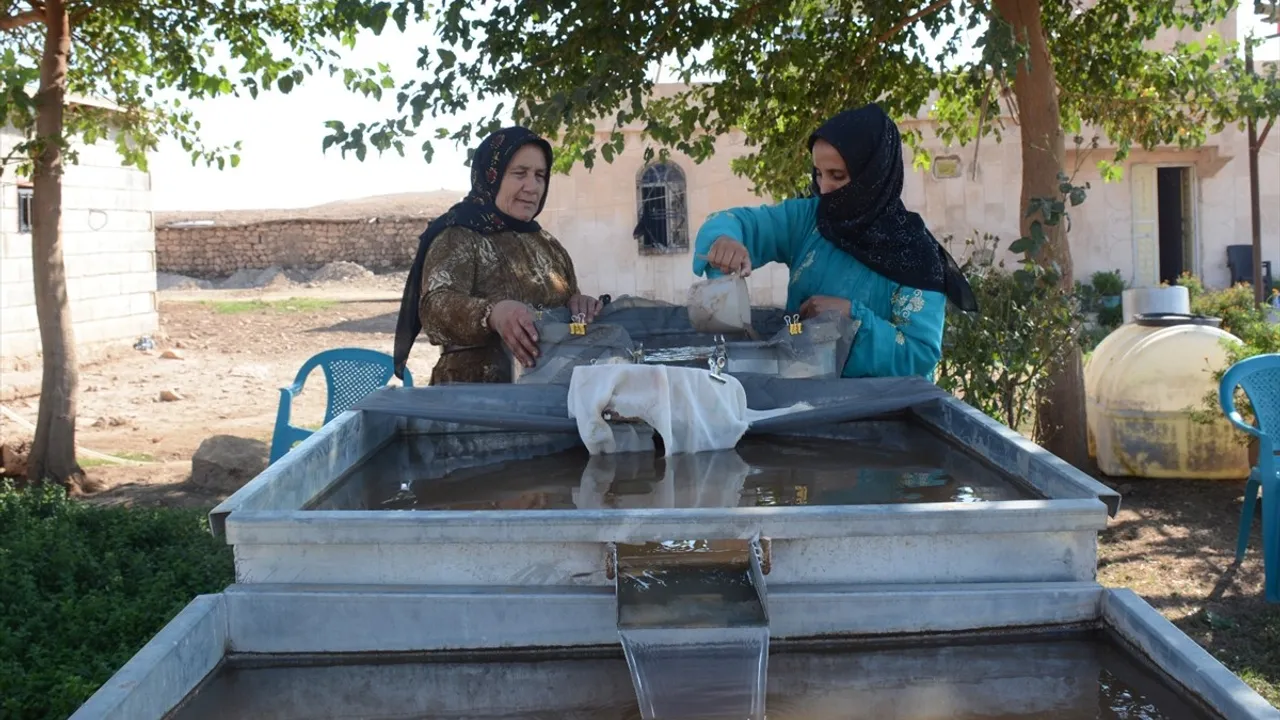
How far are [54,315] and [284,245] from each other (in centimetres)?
2220

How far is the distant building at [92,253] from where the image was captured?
12.0m

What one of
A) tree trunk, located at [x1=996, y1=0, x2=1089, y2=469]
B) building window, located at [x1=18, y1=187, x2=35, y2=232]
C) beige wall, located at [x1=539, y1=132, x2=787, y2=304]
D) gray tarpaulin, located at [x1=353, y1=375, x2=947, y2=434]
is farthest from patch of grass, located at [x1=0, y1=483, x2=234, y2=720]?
beige wall, located at [x1=539, y1=132, x2=787, y2=304]

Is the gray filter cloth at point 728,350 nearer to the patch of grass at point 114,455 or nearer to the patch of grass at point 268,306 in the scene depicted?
the patch of grass at point 114,455

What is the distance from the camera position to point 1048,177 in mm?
6371

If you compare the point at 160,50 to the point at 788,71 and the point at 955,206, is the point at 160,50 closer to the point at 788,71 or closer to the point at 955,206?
the point at 788,71

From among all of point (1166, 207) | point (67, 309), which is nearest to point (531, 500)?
point (67, 309)

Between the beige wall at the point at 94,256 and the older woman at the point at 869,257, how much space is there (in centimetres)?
1076

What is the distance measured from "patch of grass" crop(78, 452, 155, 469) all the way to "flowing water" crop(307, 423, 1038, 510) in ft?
20.6

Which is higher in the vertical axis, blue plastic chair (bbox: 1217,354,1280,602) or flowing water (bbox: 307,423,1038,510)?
flowing water (bbox: 307,423,1038,510)

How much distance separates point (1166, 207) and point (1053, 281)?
1273 cm

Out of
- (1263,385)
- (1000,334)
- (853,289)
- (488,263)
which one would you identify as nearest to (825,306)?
(853,289)

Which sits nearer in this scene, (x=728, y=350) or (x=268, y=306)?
(x=728, y=350)

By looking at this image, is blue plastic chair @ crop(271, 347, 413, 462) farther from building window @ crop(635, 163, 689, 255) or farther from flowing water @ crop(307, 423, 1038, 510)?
building window @ crop(635, 163, 689, 255)

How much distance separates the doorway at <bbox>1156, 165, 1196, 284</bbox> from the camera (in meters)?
16.2
